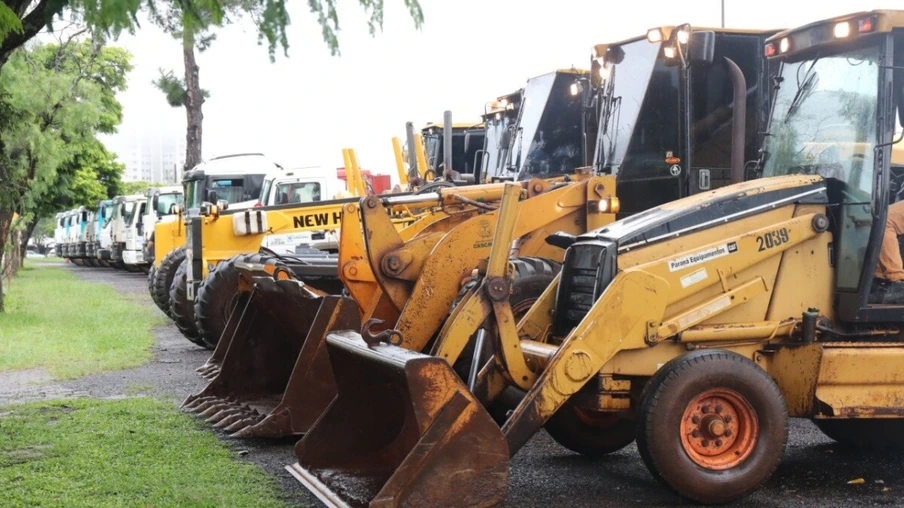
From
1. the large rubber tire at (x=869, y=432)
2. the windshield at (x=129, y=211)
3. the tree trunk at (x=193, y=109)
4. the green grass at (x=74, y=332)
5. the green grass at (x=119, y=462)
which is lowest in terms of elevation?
the green grass at (x=74, y=332)

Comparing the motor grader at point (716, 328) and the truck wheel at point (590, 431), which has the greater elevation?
the motor grader at point (716, 328)

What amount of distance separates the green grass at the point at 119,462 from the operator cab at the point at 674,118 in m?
4.34

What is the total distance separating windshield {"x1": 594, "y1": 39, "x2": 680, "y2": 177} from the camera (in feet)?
33.9

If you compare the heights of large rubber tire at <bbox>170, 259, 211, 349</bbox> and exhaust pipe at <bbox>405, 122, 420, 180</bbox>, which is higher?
exhaust pipe at <bbox>405, 122, 420, 180</bbox>

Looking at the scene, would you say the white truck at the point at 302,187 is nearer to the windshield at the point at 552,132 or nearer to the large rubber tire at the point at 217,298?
the large rubber tire at the point at 217,298

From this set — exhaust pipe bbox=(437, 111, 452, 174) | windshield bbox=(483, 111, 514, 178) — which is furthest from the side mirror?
windshield bbox=(483, 111, 514, 178)

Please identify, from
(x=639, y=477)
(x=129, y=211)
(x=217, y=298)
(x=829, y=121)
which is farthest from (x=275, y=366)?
(x=129, y=211)

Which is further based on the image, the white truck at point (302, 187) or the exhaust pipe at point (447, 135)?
the white truck at point (302, 187)

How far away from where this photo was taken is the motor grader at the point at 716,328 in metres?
6.56

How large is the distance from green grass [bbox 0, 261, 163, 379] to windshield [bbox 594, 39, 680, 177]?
21.1ft

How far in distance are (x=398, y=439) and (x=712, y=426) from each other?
5.91 feet

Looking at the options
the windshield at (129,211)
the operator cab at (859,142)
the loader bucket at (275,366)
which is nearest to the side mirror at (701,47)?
the operator cab at (859,142)

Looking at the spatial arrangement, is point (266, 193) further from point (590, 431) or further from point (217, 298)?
point (590, 431)

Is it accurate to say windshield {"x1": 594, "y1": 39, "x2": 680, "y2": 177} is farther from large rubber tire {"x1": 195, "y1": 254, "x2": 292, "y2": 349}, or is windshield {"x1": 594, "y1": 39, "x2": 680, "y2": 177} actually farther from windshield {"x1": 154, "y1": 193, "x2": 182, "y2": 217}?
windshield {"x1": 154, "y1": 193, "x2": 182, "y2": 217}
